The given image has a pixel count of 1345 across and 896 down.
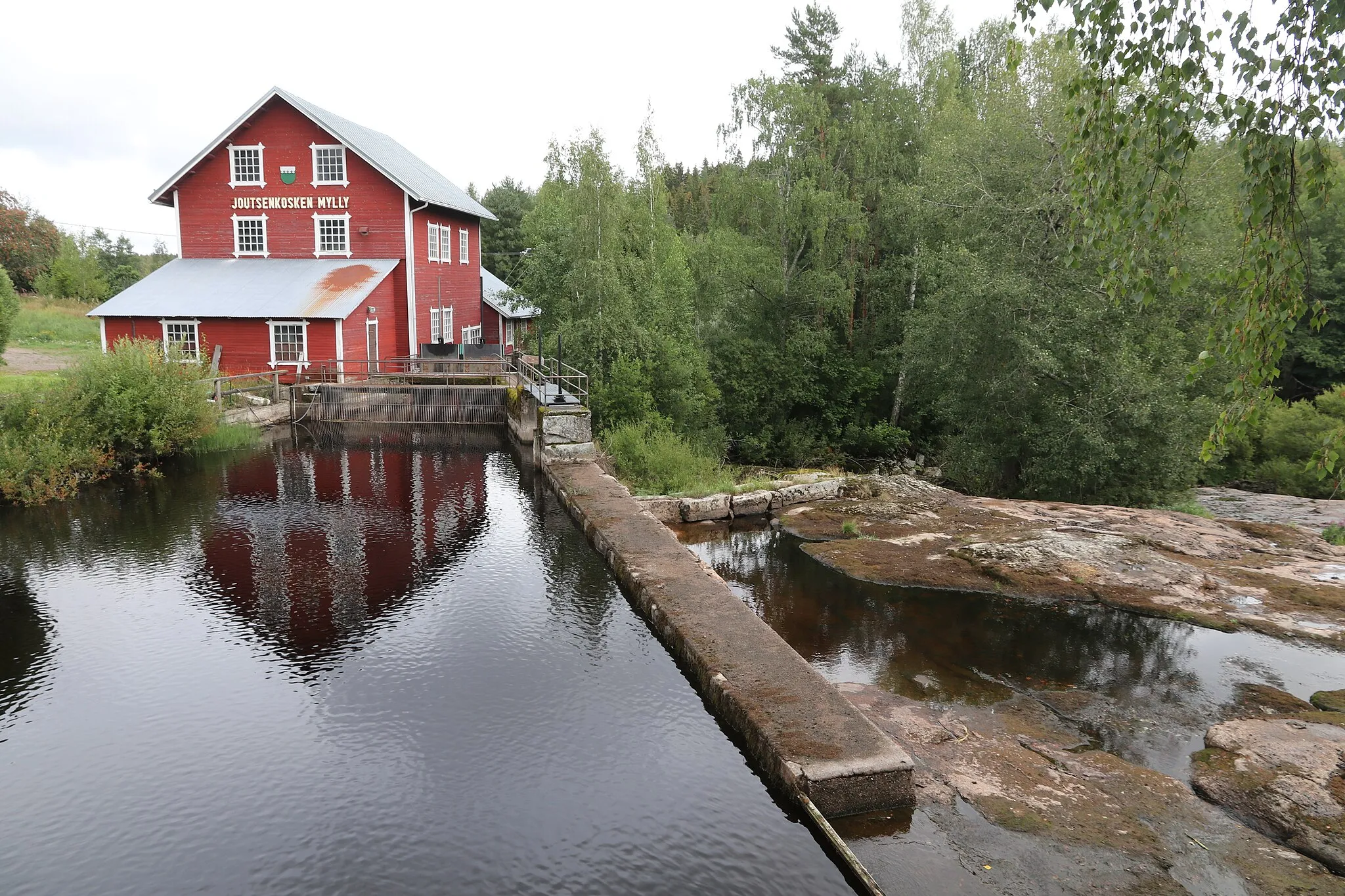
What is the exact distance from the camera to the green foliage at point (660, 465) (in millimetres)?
18938

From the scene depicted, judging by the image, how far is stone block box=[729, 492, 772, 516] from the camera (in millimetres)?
17562

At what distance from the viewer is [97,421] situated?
18.2 metres

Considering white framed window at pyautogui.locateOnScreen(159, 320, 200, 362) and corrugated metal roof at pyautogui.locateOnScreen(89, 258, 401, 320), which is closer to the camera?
corrugated metal roof at pyautogui.locateOnScreen(89, 258, 401, 320)

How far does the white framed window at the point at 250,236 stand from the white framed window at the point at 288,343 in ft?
15.8

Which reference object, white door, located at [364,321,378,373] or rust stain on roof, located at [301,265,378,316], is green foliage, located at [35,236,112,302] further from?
white door, located at [364,321,378,373]

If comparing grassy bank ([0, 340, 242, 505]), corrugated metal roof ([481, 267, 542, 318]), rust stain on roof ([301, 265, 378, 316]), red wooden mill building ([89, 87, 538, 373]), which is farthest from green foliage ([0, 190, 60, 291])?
grassy bank ([0, 340, 242, 505])

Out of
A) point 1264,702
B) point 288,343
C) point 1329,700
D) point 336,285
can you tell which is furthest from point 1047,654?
point 336,285

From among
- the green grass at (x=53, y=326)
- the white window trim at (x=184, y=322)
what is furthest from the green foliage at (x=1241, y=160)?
the green grass at (x=53, y=326)

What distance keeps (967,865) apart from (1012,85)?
76.5ft

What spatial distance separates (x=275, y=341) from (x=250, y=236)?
18.2ft

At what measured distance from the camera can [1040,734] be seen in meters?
8.55

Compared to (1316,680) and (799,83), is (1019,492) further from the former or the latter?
(799,83)

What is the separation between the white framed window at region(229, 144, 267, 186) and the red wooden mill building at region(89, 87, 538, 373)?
3 cm

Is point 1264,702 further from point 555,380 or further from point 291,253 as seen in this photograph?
point 291,253
